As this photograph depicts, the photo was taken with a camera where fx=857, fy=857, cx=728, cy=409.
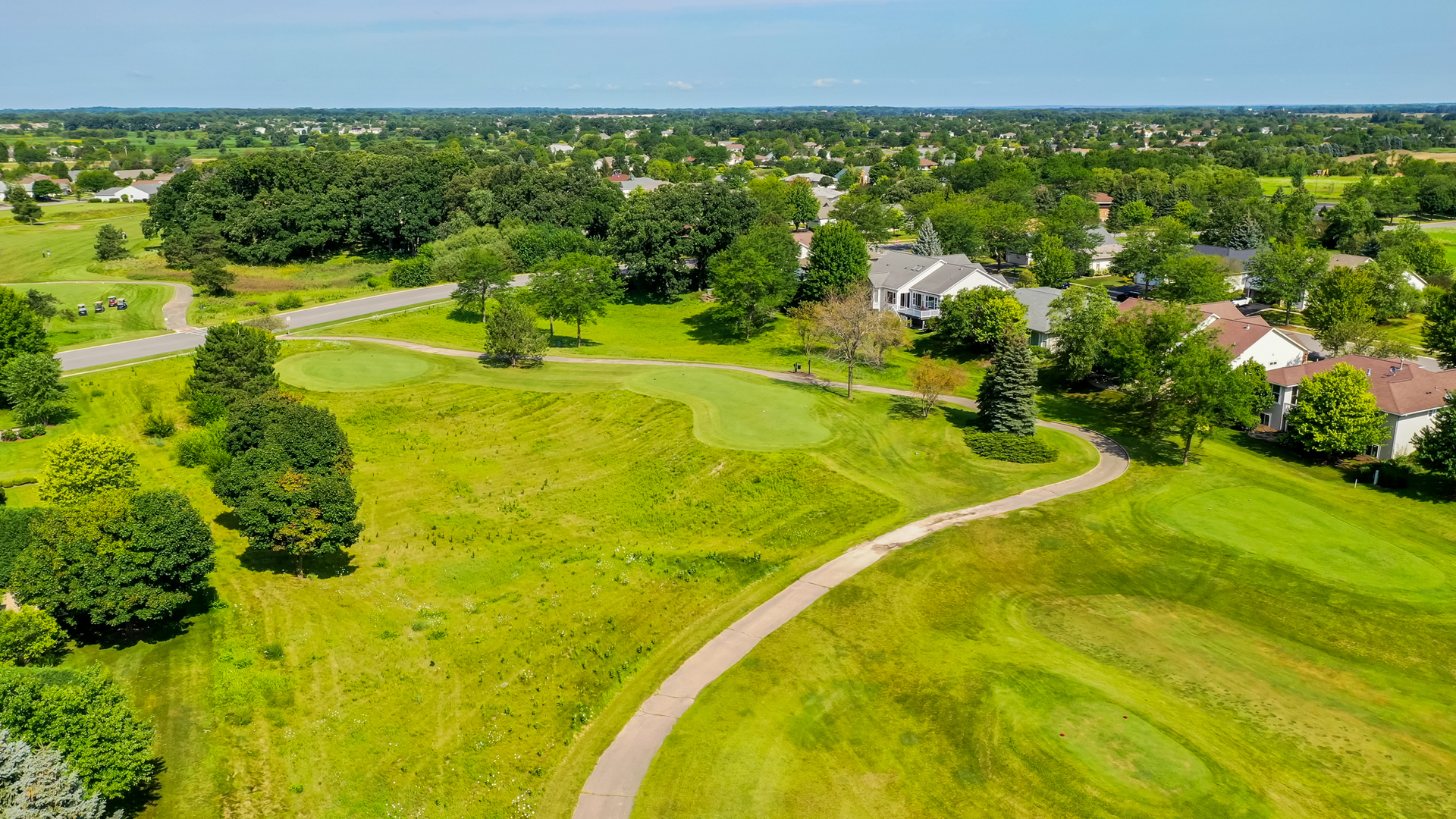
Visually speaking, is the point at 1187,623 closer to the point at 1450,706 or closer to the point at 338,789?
the point at 1450,706

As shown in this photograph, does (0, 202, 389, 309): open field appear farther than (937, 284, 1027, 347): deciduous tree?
Yes

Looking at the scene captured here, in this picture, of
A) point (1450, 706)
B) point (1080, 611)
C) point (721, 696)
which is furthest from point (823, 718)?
point (1450, 706)

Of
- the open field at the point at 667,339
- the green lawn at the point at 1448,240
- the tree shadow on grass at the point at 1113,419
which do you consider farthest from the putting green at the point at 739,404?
the green lawn at the point at 1448,240

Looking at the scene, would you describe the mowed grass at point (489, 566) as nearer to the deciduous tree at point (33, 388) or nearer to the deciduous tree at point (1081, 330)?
the deciduous tree at point (33, 388)

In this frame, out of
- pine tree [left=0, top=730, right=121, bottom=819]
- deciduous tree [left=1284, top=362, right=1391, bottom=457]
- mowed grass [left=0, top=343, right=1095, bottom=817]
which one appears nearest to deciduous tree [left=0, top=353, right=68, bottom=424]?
mowed grass [left=0, top=343, right=1095, bottom=817]

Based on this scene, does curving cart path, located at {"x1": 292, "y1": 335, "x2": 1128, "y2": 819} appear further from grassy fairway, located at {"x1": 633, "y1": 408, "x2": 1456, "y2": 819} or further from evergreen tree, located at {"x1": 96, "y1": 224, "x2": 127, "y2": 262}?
evergreen tree, located at {"x1": 96, "y1": 224, "x2": 127, "y2": 262}
